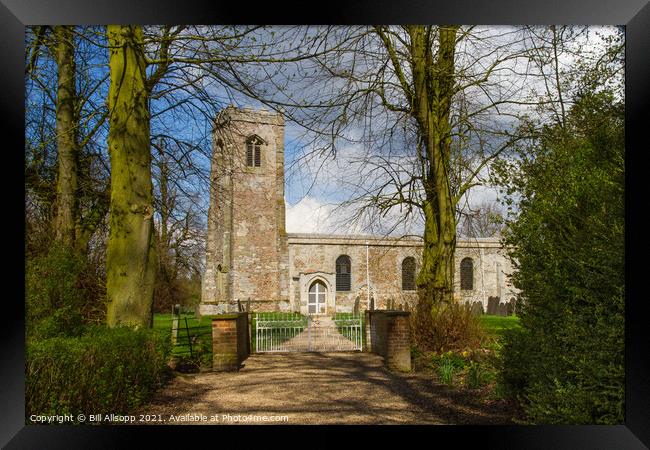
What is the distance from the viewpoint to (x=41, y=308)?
5418 mm

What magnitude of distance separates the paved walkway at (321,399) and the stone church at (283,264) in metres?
5.64

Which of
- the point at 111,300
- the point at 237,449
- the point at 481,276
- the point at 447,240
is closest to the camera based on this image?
the point at 237,449

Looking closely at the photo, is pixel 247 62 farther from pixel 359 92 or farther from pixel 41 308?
pixel 41 308

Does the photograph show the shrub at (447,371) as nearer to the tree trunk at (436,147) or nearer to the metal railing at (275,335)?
the tree trunk at (436,147)

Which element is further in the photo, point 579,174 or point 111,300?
point 111,300

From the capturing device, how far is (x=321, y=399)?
552 cm

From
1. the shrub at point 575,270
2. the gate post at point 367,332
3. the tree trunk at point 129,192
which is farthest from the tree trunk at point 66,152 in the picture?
the shrub at point 575,270

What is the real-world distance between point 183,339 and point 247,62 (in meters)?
6.18

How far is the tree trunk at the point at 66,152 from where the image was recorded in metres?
7.24

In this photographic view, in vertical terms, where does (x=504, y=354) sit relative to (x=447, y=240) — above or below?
below

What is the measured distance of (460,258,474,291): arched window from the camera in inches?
500
